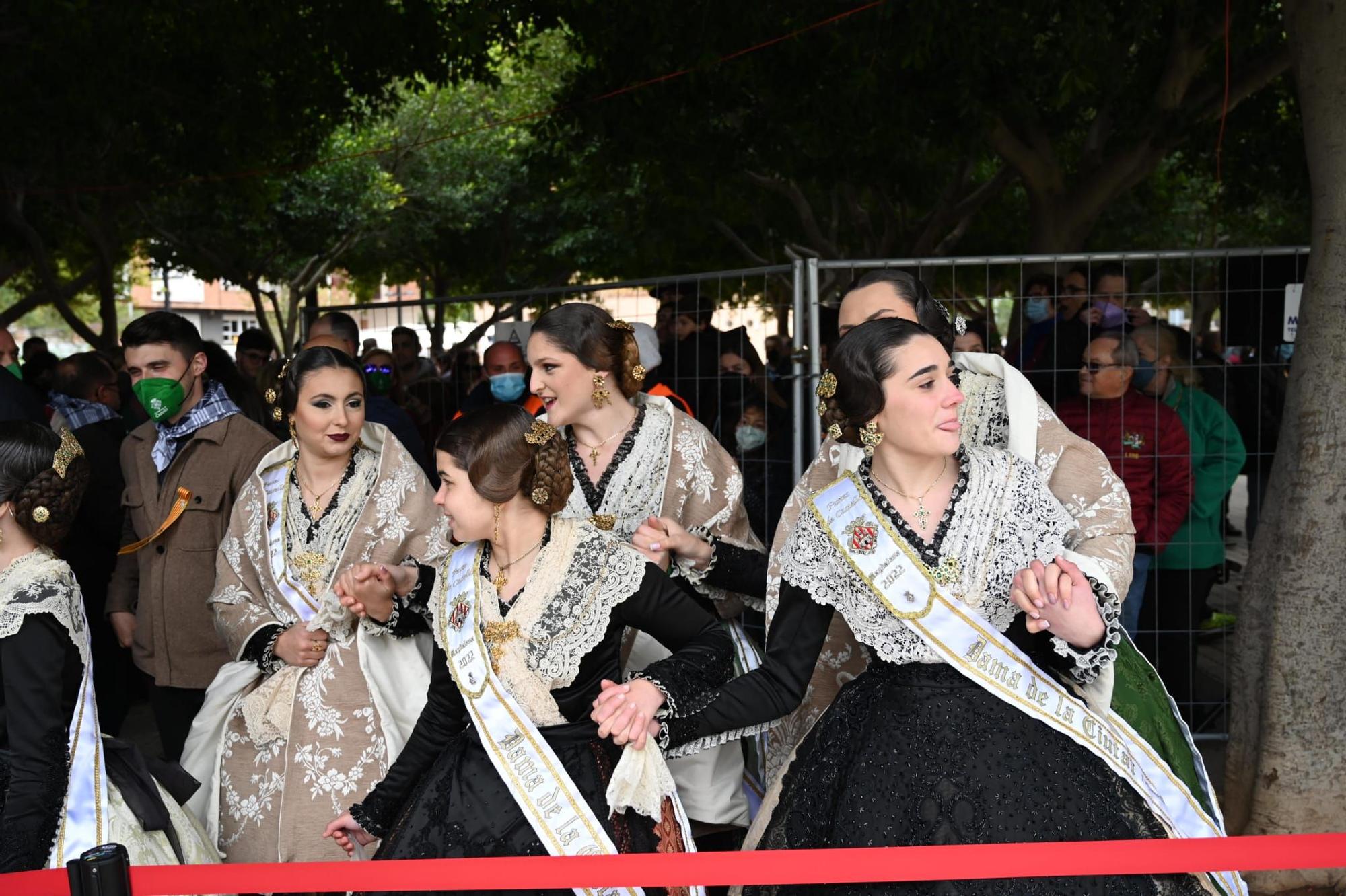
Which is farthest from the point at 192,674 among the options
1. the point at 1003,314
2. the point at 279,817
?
the point at 1003,314

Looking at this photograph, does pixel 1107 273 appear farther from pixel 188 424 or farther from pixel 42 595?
pixel 42 595

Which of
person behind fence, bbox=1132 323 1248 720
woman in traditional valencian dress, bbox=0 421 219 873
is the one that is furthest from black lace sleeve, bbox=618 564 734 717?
person behind fence, bbox=1132 323 1248 720

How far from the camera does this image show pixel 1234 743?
178 inches

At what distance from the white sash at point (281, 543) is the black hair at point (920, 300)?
1.71 meters

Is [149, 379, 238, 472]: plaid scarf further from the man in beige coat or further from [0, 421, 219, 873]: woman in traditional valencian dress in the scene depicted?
[0, 421, 219, 873]: woman in traditional valencian dress

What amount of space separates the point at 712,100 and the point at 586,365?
6.28 meters

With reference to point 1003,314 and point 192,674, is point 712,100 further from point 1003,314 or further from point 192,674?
point 1003,314

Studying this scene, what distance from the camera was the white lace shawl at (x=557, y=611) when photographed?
9.50 ft

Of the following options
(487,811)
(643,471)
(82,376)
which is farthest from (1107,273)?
(82,376)

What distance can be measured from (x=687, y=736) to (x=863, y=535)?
1.89ft

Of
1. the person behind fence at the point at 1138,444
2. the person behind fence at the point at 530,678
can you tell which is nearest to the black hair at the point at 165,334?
the person behind fence at the point at 530,678

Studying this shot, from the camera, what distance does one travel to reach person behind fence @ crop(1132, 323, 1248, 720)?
5.57 m

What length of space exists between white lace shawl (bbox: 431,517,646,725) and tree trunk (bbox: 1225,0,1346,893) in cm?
252

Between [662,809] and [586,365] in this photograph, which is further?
[586,365]
